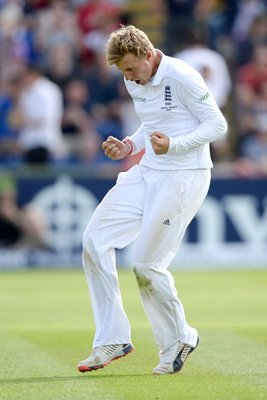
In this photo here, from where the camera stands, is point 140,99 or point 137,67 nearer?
point 137,67

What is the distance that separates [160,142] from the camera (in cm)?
750

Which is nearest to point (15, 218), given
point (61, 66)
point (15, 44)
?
point (61, 66)

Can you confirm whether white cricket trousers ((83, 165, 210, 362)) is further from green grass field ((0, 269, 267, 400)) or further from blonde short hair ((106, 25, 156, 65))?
blonde short hair ((106, 25, 156, 65))

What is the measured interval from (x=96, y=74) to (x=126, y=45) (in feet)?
37.6

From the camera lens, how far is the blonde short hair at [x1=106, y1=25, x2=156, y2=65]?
753 centimetres

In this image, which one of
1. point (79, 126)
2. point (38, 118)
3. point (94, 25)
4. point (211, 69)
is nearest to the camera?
point (211, 69)

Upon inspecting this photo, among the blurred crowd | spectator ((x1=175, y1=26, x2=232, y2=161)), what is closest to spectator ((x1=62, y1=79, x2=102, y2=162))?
the blurred crowd

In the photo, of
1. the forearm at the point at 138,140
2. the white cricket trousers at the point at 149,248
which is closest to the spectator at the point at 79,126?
the forearm at the point at 138,140

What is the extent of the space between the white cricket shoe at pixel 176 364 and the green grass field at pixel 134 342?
0.08 m

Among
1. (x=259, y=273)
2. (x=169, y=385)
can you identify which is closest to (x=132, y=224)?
(x=169, y=385)

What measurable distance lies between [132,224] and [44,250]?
917cm

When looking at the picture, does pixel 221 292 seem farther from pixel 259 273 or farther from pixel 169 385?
pixel 169 385

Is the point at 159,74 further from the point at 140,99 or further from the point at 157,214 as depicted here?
the point at 157,214

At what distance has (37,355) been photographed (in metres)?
8.73
